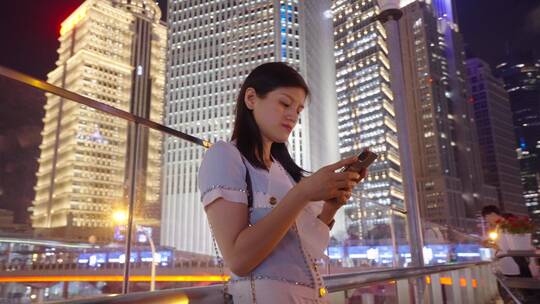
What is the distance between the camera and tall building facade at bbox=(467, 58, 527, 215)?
10319 centimetres

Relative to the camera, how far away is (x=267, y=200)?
36.8 inches

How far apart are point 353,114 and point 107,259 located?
84.9 meters

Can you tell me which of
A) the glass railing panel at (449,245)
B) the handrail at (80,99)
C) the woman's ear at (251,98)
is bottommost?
the glass railing panel at (449,245)

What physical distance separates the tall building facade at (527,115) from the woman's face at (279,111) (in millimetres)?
108338

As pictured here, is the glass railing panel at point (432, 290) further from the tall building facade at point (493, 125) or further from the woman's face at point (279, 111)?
the tall building facade at point (493, 125)

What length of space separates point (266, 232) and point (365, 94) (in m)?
85.3

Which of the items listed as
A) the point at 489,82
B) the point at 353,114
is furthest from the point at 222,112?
the point at 489,82

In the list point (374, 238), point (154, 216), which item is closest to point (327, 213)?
point (154, 216)

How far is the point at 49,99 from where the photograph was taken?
160cm

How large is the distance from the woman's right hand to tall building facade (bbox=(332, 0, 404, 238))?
72.5 metres

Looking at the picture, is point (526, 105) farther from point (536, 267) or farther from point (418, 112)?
point (536, 267)

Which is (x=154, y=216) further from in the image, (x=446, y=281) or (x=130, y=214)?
(x=446, y=281)

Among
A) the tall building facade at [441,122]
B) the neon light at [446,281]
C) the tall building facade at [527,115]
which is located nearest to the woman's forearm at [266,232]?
the neon light at [446,281]

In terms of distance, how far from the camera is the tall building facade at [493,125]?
103188mm
